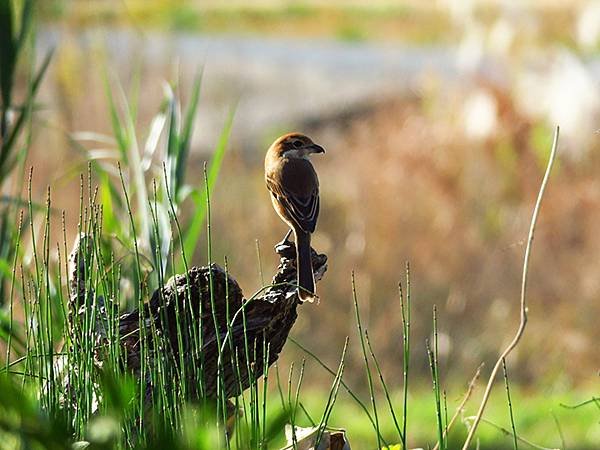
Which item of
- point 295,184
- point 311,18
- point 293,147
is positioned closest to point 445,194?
point 293,147

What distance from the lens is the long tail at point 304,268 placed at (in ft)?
6.59

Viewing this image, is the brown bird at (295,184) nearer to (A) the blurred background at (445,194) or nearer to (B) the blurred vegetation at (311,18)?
→ (A) the blurred background at (445,194)

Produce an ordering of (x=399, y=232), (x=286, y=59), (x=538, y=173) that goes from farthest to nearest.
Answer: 1. (x=286, y=59)
2. (x=538, y=173)
3. (x=399, y=232)

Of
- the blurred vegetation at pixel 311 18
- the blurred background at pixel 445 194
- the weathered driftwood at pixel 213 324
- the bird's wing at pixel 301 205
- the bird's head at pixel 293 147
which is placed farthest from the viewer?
the blurred vegetation at pixel 311 18

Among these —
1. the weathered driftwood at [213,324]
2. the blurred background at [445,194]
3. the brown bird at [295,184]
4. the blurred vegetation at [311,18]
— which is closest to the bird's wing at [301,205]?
the brown bird at [295,184]

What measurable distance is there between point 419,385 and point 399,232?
1001 millimetres

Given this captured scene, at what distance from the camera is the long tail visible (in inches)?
79.1

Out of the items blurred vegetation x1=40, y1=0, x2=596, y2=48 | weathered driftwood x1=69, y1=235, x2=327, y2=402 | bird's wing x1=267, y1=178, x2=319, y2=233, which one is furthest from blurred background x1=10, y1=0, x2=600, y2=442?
blurred vegetation x1=40, y1=0, x2=596, y2=48

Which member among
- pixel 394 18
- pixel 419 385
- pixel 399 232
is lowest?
pixel 419 385

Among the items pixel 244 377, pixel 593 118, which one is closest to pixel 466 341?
pixel 593 118

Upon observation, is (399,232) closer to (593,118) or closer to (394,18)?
(593,118)

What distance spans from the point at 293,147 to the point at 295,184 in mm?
192

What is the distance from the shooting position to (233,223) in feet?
23.0

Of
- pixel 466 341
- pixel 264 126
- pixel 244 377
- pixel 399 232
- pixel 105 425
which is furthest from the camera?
pixel 264 126
